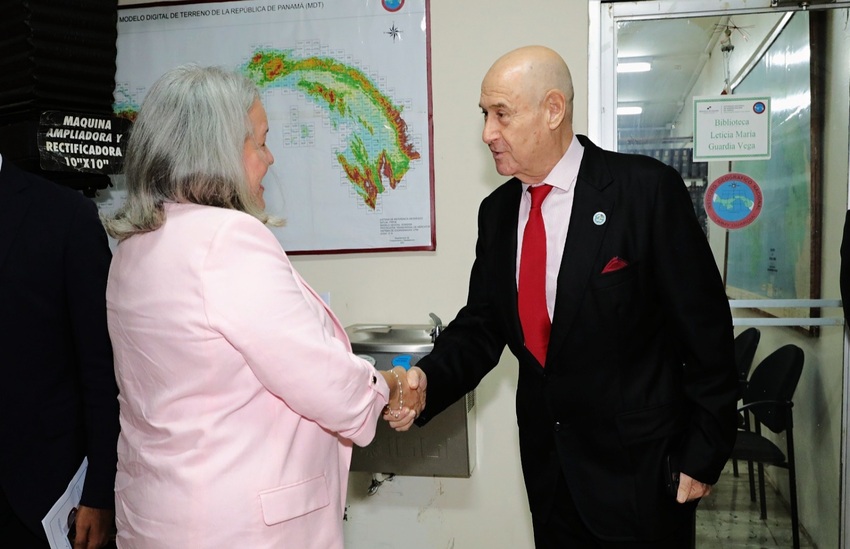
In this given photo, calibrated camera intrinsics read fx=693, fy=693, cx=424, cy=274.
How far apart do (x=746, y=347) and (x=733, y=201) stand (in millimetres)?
541

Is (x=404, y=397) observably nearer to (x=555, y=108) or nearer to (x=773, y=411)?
(x=555, y=108)

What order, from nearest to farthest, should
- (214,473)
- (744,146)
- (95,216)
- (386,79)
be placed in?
(214,473)
(95,216)
(744,146)
(386,79)

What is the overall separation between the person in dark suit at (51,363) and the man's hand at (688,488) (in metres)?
1.28

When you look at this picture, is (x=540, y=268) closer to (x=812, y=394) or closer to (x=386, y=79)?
(x=386, y=79)

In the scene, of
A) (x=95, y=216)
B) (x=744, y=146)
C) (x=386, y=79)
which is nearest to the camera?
(x=95, y=216)

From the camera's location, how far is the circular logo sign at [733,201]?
2494mm

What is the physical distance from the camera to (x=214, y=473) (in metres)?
1.19

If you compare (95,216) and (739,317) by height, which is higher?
(95,216)

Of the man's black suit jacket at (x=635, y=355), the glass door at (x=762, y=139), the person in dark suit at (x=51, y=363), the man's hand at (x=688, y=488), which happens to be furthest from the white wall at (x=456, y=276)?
the person in dark suit at (x=51, y=363)

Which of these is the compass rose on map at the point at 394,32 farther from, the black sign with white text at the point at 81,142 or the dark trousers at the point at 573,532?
the dark trousers at the point at 573,532

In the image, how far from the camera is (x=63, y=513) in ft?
5.09

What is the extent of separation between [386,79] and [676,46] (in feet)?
3.54

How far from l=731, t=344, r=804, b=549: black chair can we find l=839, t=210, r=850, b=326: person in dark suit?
251 millimetres

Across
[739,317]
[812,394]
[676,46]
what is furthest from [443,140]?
[812,394]
